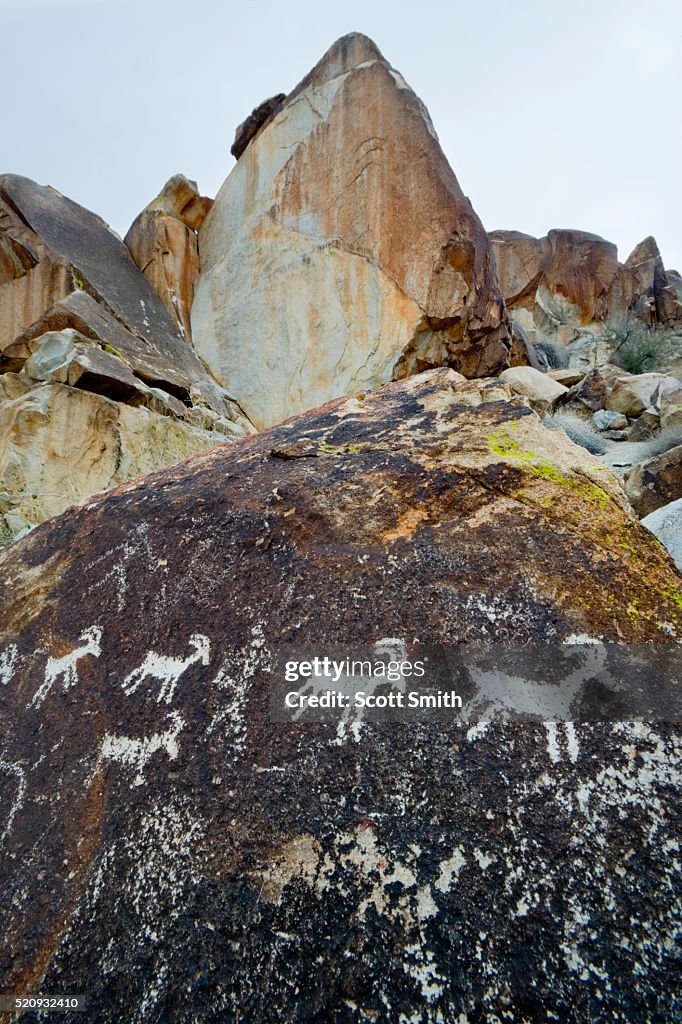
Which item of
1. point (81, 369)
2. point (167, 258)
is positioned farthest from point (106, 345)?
point (167, 258)

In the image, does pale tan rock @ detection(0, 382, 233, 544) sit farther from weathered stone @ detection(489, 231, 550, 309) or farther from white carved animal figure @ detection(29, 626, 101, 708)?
weathered stone @ detection(489, 231, 550, 309)

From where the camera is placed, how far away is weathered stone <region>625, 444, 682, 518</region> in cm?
381

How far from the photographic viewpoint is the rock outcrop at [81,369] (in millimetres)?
3465

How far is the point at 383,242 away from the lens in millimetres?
4816

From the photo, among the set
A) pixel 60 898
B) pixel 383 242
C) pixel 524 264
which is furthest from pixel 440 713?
pixel 524 264

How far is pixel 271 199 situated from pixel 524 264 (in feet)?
34.4

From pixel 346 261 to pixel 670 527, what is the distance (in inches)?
141

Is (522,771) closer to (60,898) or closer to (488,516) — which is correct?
(488,516)

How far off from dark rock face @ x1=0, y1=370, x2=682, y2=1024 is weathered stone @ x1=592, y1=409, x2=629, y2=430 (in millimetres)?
6726

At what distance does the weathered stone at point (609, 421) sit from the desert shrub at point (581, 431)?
0.33 feet

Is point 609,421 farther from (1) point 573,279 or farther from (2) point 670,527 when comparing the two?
(1) point 573,279

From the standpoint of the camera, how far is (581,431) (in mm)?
7383

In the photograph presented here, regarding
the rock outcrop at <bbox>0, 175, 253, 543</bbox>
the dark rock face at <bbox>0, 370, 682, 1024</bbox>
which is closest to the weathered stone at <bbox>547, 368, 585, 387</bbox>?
the rock outcrop at <bbox>0, 175, 253, 543</bbox>

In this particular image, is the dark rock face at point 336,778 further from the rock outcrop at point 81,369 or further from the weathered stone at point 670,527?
the rock outcrop at point 81,369
